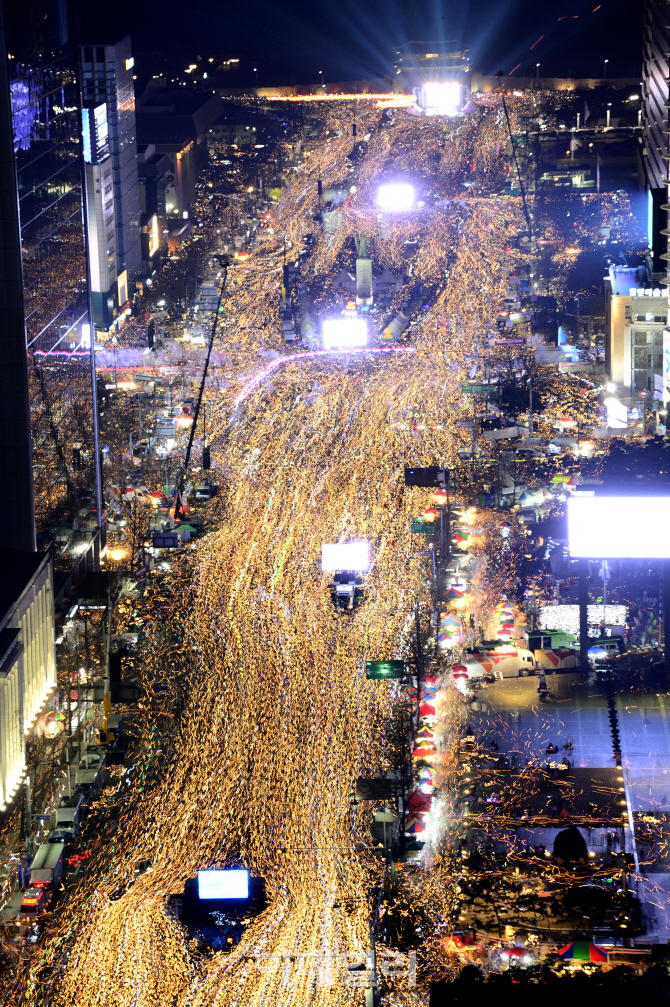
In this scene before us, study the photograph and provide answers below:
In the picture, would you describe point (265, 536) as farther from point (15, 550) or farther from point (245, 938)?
point (245, 938)

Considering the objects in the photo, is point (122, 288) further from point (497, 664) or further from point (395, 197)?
point (497, 664)

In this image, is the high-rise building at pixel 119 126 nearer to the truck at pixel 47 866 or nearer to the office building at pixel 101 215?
the office building at pixel 101 215

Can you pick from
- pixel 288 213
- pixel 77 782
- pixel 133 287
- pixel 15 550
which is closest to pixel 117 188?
pixel 133 287

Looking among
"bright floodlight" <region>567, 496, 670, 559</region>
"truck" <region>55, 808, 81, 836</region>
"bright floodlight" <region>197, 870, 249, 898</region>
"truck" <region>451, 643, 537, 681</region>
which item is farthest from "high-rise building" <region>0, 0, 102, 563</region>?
"bright floodlight" <region>197, 870, 249, 898</region>

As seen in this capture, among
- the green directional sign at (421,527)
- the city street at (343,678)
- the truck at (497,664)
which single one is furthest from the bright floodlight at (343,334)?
the truck at (497,664)

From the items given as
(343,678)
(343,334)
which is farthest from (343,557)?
(343,334)

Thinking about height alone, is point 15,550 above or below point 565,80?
below
